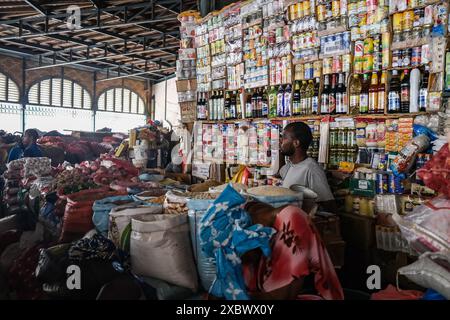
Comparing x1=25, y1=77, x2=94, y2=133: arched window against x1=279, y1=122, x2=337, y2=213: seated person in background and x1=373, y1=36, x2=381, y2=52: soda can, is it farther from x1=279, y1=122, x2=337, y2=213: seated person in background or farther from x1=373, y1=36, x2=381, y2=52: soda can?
x1=373, y1=36, x2=381, y2=52: soda can

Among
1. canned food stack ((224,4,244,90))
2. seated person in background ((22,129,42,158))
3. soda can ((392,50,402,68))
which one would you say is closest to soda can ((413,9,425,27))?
soda can ((392,50,402,68))

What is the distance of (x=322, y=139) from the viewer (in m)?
3.46

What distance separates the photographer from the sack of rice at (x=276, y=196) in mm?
1981

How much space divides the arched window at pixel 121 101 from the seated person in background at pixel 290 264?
14506 mm

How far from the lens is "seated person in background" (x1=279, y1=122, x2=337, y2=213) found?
2.81m

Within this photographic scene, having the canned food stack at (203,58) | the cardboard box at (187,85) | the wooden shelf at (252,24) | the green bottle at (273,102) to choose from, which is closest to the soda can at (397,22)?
the green bottle at (273,102)

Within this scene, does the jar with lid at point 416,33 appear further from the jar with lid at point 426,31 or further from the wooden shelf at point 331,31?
the wooden shelf at point 331,31

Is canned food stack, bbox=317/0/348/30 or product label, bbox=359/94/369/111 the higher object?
canned food stack, bbox=317/0/348/30

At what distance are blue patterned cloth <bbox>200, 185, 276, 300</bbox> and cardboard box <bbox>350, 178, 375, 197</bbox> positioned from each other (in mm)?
1701
